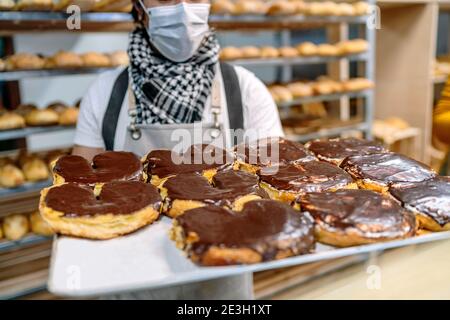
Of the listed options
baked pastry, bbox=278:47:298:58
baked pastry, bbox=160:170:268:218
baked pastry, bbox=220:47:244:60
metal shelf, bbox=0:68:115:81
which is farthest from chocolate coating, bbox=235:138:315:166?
baked pastry, bbox=278:47:298:58

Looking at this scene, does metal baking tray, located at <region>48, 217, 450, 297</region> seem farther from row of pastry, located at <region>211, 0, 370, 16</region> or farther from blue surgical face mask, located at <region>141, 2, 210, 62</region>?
row of pastry, located at <region>211, 0, 370, 16</region>

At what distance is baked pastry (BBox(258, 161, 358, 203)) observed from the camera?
3.64 feet

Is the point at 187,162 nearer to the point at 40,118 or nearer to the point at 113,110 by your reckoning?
the point at 113,110

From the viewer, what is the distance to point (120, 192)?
1.06 metres

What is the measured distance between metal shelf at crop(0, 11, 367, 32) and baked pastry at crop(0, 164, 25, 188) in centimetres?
81

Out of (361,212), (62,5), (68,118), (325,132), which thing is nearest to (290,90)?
(325,132)

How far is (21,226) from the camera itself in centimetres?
246

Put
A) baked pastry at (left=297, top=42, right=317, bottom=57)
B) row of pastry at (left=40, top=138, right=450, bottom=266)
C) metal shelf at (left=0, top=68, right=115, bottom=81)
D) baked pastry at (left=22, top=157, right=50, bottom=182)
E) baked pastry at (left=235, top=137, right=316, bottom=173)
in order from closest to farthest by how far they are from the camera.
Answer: row of pastry at (left=40, top=138, right=450, bottom=266), baked pastry at (left=235, top=137, right=316, bottom=173), metal shelf at (left=0, top=68, right=115, bottom=81), baked pastry at (left=22, top=157, right=50, bottom=182), baked pastry at (left=297, top=42, right=317, bottom=57)

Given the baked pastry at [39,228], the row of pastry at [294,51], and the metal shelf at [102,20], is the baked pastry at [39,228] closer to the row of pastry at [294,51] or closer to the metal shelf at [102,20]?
the metal shelf at [102,20]

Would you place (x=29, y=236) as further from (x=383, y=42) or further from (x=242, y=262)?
(x=383, y=42)

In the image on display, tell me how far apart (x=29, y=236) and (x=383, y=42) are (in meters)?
3.36

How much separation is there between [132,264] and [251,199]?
341 mm
